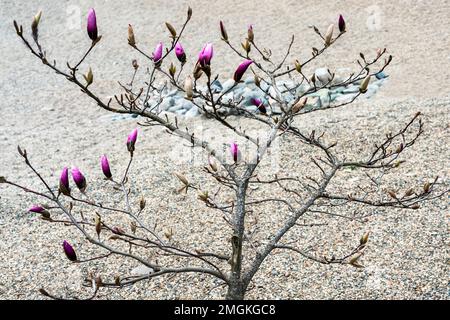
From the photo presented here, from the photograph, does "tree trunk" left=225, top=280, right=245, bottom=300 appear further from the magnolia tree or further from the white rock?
the white rock

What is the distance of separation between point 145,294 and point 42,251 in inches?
42.7

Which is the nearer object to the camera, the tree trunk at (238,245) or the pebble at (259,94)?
the tree trunk at (238,245)

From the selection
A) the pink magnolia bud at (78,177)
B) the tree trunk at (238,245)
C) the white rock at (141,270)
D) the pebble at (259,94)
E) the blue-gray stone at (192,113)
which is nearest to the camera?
the pink magnolia bud at (78,177)

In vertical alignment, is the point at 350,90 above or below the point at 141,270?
above

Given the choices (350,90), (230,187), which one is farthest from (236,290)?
(350,90)

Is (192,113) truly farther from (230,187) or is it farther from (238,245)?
(238,245)

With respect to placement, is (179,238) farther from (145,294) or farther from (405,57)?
(405,57)

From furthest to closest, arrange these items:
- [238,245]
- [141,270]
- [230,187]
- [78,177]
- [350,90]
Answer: [350,90], [141,270], [230,187], [238,245], [78,177]

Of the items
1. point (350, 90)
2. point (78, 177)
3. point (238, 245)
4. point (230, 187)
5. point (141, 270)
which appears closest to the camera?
point (78, 177)

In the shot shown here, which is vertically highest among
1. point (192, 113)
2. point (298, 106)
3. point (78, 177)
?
point (192, 113)

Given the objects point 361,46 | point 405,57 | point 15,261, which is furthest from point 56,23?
point 15,261

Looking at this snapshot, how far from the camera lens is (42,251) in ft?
12.8

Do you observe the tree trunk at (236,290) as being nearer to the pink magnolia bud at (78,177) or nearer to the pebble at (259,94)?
the pink magnolia bud at (78,177)

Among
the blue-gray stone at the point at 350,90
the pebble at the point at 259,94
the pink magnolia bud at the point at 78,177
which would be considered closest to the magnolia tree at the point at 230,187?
the pink magnolia bud at the point at 78,177
